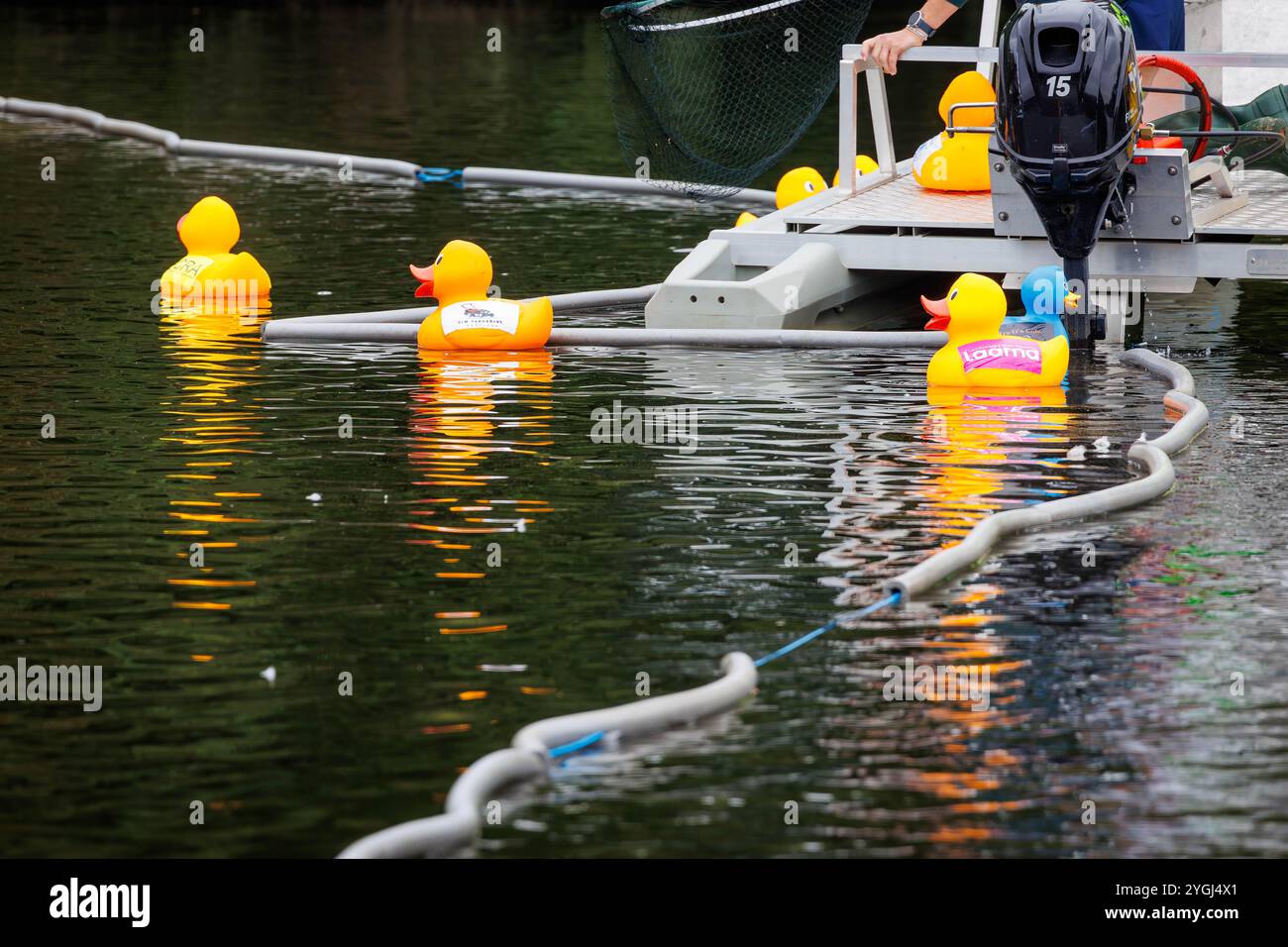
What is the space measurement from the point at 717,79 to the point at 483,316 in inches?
130

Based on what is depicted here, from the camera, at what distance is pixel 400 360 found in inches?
467

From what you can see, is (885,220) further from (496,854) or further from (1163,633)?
(496,854)

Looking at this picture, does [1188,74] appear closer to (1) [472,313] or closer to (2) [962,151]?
(2) [962,151]

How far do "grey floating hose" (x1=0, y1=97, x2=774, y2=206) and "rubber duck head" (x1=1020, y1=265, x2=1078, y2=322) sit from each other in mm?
7100

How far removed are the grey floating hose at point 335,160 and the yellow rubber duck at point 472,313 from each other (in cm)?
680

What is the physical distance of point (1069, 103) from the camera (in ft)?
35.4

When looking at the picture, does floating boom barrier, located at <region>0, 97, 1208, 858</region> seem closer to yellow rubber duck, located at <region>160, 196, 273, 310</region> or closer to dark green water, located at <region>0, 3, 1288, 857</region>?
dark green water, located at <region>0, 3, 1288, 857</region>

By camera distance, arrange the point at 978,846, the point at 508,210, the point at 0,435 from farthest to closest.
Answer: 1. the point at 508,210
2. the point at 0,435
3. the point at 978,846

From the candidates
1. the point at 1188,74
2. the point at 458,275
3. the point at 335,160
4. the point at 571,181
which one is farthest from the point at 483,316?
the point at 335,160

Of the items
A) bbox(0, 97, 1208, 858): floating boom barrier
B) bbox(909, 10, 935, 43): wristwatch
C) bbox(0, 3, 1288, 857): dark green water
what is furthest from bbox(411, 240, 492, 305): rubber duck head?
bbox(909, 10, 935, 43): wristwatch

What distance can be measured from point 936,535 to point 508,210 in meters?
10.6

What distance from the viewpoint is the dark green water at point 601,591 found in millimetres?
5691

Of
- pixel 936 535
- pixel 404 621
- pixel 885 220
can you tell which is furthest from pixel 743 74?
pixel 404 621

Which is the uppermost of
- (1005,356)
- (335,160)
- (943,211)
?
(335,160)
